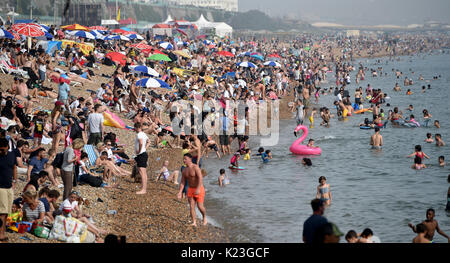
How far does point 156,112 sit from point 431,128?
47.1 feet

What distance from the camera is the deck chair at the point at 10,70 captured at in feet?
70.0

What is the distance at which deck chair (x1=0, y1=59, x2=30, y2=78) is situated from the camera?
70.0 feet

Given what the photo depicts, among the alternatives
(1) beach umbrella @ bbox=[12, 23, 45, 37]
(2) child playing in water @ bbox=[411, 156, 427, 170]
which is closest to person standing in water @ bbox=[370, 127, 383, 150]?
(2) child playing in water @ bbox=[411, 156, 427, 170]

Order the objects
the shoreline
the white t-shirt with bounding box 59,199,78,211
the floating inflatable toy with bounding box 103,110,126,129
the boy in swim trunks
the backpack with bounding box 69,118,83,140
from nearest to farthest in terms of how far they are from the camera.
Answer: the white t-shirt with bounding box 59,199,78,211
the boy in swim trunks
the shoreline
the backpack with bounding box 69,118,83,140
the floating inflatable toy with bounding box 103,110,126,129

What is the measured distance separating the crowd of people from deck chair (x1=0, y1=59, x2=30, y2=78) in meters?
0.04

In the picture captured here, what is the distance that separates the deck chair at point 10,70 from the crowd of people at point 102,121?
39 millimetres

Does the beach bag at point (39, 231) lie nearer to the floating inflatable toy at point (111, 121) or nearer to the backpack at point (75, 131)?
the backpack at point (75, 131)

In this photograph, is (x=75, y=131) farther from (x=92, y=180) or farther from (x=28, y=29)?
(x=28, y=29)

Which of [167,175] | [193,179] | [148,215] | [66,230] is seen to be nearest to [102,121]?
[167,175]

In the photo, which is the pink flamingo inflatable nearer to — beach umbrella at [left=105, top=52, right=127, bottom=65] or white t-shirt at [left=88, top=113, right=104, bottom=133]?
white t-shirt at [left=88, top=113, right=104, bottom=133]

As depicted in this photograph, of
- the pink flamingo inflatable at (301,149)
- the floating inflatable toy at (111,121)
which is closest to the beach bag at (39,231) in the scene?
the floating inflatable toy at (111,121)

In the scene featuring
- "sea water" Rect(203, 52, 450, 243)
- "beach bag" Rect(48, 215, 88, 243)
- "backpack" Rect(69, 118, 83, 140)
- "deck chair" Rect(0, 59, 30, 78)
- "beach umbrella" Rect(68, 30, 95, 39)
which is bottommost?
"sea water" Rect(203, 52, 450, 243)
